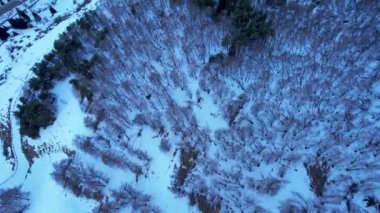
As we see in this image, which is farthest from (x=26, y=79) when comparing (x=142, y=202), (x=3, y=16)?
(x=142, y=202)

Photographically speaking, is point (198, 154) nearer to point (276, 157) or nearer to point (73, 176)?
point (276, 157)

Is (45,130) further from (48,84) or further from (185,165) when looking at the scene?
(185,165)

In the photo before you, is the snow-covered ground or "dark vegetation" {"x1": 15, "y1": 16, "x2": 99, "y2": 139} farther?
"dark vegetation" {"x1": 15, "y1": 16, "x2": 99, "y2": 139}

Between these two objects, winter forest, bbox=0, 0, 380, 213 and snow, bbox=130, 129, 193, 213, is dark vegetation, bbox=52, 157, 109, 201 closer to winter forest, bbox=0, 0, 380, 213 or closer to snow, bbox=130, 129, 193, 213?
winter forest, bbox=0, 0, 380, 213

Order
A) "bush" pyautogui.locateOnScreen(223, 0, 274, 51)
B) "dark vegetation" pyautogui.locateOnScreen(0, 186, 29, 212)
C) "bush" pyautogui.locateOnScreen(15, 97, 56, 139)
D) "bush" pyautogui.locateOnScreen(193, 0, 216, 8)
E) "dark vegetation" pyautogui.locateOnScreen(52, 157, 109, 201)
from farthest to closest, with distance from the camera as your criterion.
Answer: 1. "bush" pyautogui.locateOnScreen(193, 0, 216, 8)
2. "bush" pyautogui.locateOnScreen(15, 97, 56, 139)
3. "bush" pyautogui.locateOnScreen(223, 0, 274, 51)
4. "dark vegetation" pyautogui.locateOnScreen(0, 186, 29, 212)
5. "dark vegetation" pyautogui.locateOnScreen(52, 157, 109, 201)

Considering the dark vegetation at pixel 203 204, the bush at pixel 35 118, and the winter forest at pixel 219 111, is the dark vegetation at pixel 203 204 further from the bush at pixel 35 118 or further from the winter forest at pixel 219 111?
→ the bush at pixel 35 118

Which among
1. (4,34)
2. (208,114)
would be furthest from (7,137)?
(208,114)

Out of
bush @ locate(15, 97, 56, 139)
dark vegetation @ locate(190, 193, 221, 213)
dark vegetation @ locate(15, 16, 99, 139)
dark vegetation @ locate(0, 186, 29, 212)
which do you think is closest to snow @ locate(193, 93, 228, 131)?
dark vegetation @ locate(190, 193, 221, 213)

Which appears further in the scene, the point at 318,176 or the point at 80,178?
the point at 80,178

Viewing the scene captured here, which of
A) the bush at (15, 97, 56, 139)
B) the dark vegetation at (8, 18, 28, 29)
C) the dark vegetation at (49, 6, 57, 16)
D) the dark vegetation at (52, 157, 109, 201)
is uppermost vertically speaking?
the dark vegetation at (49, 6, 57, 16)
